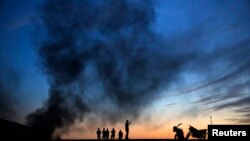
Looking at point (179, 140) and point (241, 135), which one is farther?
point (179, 140)

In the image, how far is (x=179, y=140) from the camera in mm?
30172

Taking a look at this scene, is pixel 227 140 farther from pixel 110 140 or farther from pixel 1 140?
pixel 1 140

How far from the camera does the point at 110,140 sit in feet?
141

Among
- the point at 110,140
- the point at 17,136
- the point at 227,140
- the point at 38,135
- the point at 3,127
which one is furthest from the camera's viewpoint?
the point at 38,135

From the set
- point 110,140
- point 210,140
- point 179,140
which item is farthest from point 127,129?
point 210,140

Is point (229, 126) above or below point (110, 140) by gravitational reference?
above

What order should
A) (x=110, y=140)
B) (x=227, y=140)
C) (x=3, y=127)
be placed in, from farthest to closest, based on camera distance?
(x=110, y=140) < (x=3, y=127) < (x=227, y=140)

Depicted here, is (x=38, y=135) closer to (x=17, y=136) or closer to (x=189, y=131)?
(x=17, y=136)

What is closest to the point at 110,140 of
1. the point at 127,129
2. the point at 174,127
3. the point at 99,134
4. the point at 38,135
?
the point at 99,134

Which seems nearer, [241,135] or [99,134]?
[241,135]

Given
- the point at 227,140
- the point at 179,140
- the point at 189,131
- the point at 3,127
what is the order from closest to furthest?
the point at 227,140 < the point at 179,140 < the point at 189,131 < the point at 3,127

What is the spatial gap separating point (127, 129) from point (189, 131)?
7517 mm

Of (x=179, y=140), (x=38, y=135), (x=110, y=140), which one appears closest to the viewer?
(x=179, y=140)

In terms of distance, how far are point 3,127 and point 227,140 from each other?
25.6 m
